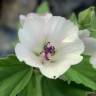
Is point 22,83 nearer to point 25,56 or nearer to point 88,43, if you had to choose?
point 25,56

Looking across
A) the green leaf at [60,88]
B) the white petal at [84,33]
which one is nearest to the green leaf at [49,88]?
the green leaf at [60,88]

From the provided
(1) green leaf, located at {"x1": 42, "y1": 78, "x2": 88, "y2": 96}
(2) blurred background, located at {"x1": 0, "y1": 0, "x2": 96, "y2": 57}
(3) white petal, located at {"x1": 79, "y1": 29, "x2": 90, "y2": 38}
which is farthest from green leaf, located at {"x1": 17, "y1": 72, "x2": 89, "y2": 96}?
(2) blurred background, located at {"x1": 0, "y1": 0, "x2": 96, "y2": 57}

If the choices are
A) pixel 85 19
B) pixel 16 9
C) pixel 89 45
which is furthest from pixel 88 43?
pixel 16 9

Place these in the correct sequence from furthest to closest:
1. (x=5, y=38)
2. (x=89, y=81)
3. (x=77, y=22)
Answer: (x=5, y=38) < (x=77, y=22) < (x=89, y=81)

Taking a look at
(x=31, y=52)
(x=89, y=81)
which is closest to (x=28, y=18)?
(x=31, y=52)

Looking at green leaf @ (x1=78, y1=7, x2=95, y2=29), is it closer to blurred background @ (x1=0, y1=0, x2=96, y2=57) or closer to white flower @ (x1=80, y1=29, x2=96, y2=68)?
white flower @ (x1=80, y1=29, x2=96, y2=68)

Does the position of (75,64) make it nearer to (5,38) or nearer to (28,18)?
(28,18)
